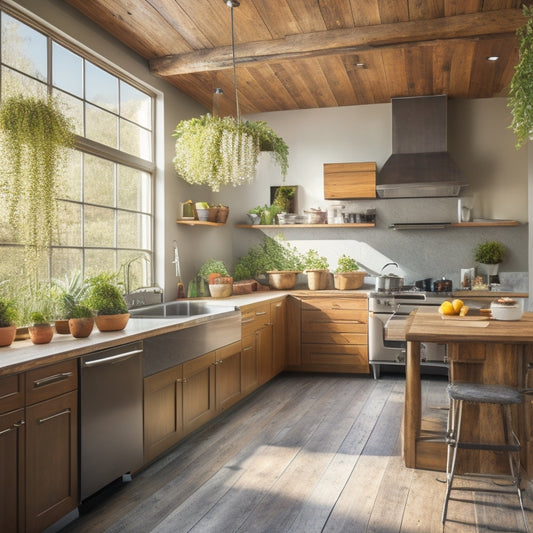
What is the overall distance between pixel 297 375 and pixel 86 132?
325cm

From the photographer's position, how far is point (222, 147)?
411 cm

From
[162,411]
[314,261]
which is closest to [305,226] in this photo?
[314,261]

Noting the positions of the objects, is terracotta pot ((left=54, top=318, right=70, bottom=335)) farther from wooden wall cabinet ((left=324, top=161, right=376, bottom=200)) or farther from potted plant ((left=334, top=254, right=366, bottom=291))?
wooden wall cabinet ((left=324, top=161, right=376, bottom=200))

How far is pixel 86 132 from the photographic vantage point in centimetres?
401

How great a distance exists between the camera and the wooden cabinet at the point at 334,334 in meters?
5.77

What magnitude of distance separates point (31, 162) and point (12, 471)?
4.93ft

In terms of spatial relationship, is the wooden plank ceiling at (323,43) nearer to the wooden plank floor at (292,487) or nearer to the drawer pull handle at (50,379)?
the drawer pull handle at (50,379)

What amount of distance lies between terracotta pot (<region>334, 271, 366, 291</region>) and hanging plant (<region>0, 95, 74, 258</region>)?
3.64 m

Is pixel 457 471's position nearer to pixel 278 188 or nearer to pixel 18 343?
pixel 18 343

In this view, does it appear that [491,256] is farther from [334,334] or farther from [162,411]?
[162,411]

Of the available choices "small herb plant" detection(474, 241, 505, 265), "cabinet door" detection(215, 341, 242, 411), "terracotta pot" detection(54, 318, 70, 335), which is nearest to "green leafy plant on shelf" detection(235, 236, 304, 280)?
"small herb plant" detection(474, 241, 505, 265)

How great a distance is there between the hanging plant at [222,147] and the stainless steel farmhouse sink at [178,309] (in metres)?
0.97

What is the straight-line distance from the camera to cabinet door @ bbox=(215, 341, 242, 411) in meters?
4.14

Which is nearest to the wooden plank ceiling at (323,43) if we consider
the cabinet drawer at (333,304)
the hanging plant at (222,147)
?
the hanging plant at (222,147)
